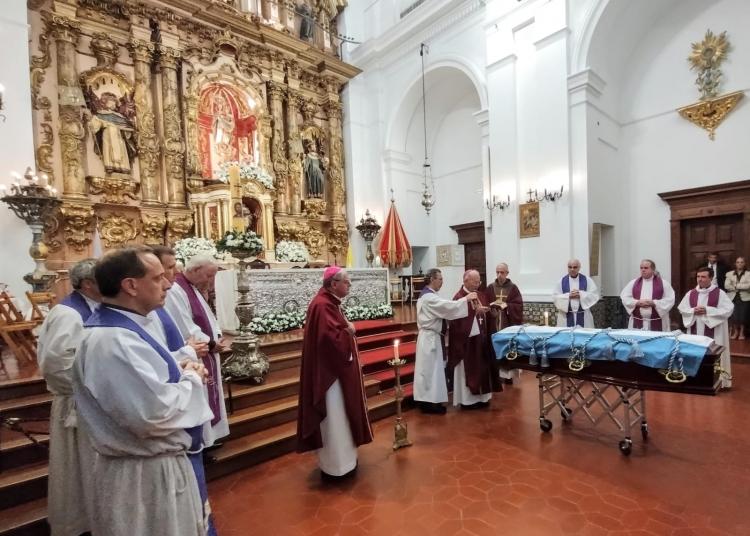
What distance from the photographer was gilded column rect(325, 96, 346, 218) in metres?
12.3

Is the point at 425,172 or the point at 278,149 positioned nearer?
the point at 278,149

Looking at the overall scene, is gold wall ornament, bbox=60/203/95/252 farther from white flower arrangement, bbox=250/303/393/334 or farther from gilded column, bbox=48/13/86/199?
white flower arrangement, bbox=250/303/393/334

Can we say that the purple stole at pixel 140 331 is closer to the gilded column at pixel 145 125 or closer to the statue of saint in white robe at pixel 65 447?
the statue of saint in white robe at pixel 65 447

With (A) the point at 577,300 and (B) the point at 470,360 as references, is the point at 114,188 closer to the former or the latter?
(B) the point at 470,360

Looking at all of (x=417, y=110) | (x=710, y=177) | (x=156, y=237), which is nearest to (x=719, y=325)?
(x=710, y=177)

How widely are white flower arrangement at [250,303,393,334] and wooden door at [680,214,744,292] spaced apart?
6481mm

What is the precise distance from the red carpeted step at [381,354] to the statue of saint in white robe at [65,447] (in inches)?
146

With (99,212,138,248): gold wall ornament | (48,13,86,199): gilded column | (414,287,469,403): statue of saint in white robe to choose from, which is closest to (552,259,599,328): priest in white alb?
(414,287,469,403): statue of saint in white robe

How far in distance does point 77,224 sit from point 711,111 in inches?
516

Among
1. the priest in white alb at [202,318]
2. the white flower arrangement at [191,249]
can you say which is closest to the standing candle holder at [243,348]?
the priest in white alb at [202,318]

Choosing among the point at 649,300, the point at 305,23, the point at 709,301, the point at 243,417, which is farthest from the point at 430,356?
the point at 305,23

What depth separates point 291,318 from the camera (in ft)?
22.7

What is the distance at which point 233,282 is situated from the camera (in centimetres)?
652

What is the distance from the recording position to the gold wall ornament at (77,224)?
7887 mm
